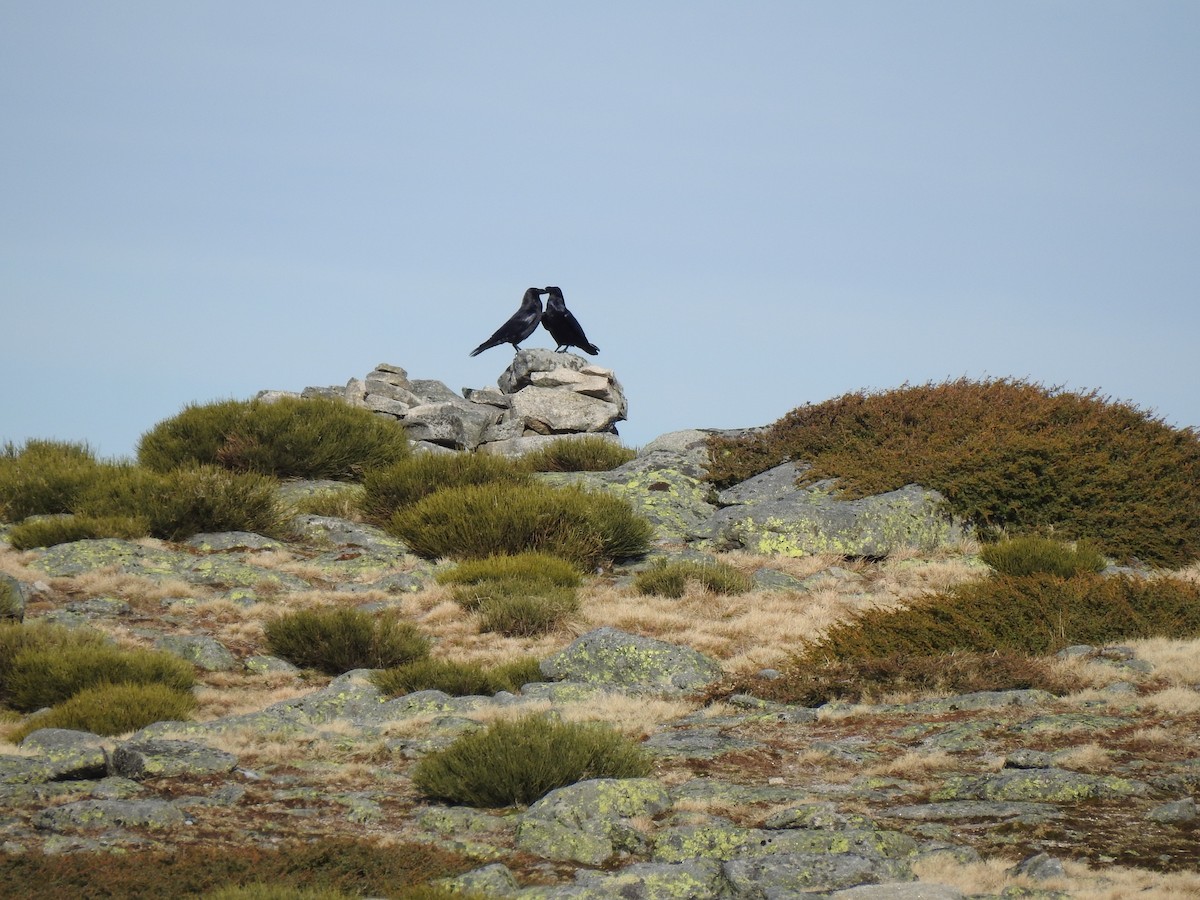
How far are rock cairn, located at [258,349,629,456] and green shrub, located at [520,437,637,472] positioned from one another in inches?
134

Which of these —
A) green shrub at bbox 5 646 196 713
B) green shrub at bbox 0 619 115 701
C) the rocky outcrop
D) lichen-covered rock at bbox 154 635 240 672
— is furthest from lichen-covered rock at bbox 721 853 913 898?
the rocky outcrop

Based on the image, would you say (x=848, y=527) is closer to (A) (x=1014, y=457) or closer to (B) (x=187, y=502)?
(A) (x=1014, y=457)

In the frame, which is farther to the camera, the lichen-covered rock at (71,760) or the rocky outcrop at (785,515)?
the rocky outcrop at (785,515)

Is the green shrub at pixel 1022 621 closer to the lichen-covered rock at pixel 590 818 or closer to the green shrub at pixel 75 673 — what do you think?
the lichen-covered rock at pixel 590 818

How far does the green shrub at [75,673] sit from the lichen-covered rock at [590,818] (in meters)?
4.56

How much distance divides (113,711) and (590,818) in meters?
4.11

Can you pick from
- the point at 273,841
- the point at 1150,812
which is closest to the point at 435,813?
the point at 273,841

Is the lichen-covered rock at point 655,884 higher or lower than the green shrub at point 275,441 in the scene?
lower

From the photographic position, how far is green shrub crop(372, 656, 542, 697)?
9273 mm

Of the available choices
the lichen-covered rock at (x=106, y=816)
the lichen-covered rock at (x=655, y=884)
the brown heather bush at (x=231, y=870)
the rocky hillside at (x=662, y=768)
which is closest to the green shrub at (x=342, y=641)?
the rocky hillside at (x=662, y=768)

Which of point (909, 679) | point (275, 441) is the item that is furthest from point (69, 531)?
point (909, 679)

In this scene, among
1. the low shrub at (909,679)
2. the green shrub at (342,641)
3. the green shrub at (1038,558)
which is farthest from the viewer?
the green shrub at (1038,558)

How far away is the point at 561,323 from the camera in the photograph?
26.4 m

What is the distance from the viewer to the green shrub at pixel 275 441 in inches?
699
